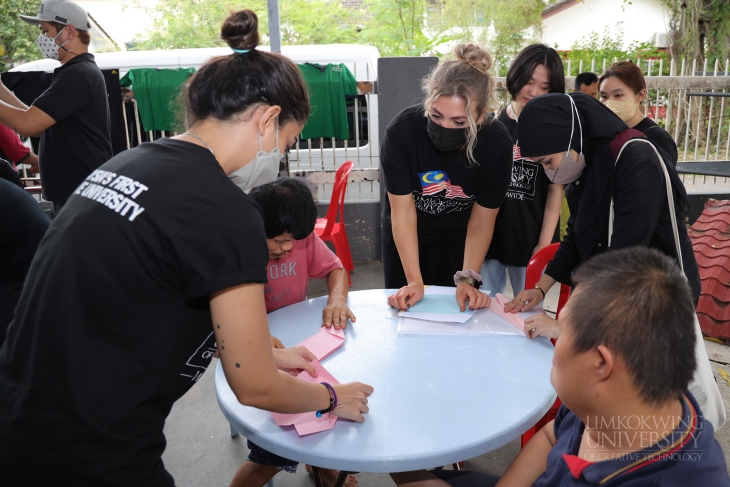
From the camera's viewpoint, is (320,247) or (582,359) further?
(320,247)

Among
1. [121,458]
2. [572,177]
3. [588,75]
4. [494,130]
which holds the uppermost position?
[588,75]

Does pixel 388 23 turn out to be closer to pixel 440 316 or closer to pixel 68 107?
pixel 68 107

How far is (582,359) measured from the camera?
3.24ft

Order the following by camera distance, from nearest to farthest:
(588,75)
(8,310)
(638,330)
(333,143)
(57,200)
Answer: (638,330) → (8,310) → (57,200) → (588,75) → (333,143)

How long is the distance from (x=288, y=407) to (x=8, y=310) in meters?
1.21

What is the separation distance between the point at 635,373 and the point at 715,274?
3173 millimetres

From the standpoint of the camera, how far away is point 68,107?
303cm

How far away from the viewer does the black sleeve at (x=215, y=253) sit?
3.02 ft

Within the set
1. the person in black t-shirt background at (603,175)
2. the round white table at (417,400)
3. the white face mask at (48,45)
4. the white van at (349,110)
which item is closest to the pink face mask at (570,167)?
the person in black t-shirt background at (603,175)

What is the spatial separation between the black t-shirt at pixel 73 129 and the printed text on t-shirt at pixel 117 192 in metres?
2.40

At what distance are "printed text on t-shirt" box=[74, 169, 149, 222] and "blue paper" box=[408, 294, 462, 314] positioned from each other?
121 centimetres

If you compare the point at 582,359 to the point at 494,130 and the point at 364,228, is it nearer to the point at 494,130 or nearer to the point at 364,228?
the point at 494,130

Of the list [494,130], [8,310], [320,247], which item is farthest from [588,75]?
[8,310]

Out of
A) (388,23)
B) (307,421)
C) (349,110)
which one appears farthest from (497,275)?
(388,23)
